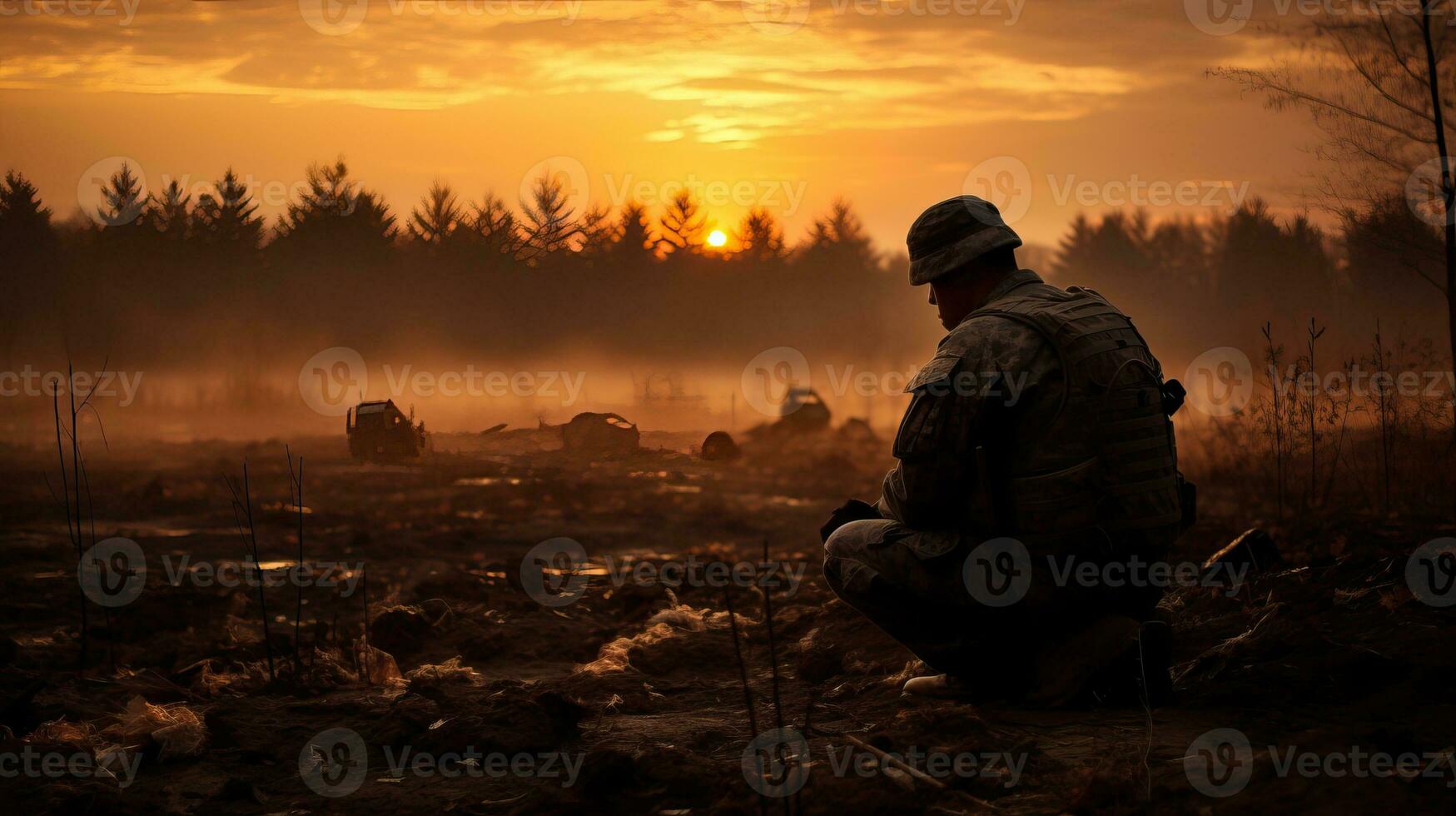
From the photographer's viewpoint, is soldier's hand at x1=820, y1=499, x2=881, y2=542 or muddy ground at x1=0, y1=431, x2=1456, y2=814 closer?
muddy ground at x1=0, y1=431, x2=1456, y2=814

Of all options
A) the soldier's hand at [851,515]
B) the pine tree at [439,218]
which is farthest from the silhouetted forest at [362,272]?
the soldier's hand at [851,515]

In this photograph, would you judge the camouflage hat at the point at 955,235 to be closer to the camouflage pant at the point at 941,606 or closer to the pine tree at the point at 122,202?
the camouflage pant at the point at 941,606

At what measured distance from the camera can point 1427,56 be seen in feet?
30.2

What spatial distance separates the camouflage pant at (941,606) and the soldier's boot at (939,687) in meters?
0.07

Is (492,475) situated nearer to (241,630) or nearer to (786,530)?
(786,530)

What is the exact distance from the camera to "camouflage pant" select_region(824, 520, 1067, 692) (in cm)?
370

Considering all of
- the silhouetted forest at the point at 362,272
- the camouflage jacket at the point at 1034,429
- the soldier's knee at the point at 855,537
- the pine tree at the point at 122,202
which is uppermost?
the pine tree at the point at 122,202

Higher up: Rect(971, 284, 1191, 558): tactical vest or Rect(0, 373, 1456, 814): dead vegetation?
Rect(971, 284, 1191, 558): tactical vest

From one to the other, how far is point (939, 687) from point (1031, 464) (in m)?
0.98

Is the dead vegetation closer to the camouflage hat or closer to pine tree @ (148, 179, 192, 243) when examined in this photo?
the camouflage hat

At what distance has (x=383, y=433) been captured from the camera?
942cm

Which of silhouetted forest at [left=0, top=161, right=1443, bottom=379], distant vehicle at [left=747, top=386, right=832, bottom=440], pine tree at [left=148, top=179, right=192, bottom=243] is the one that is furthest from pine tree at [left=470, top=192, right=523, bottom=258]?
distant vehicle at [left=747, top=386, right=832, bottom=440]

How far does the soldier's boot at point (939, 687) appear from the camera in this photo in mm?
3916


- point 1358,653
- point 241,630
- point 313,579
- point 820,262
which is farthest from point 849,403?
point 1358,653
